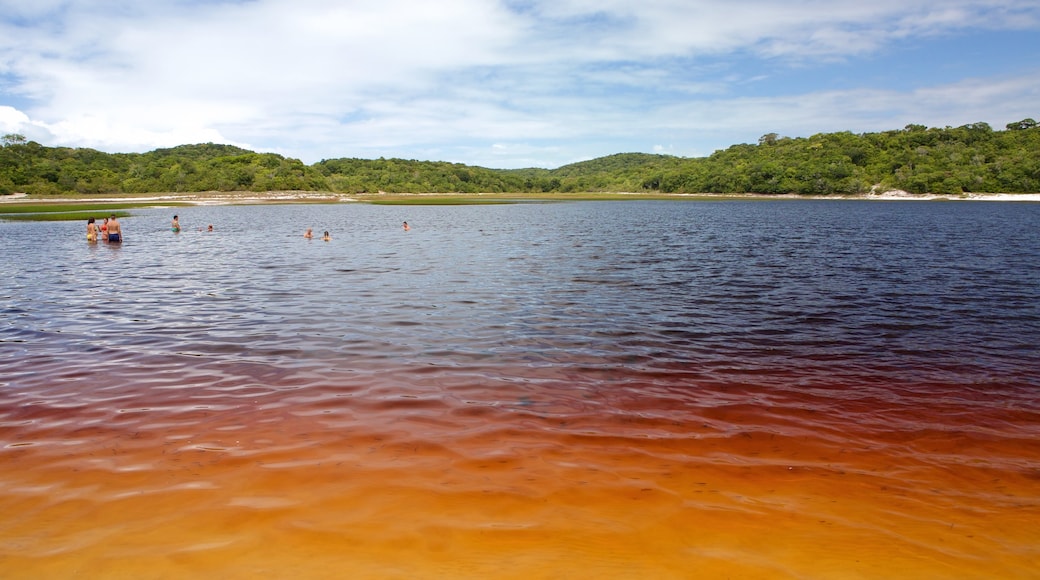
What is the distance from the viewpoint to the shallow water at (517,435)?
16.7 feet

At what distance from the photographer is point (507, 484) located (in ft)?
20.7

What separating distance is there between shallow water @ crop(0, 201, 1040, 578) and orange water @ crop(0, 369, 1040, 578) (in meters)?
0.04

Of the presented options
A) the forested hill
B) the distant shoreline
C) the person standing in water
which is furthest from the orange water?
the forested hill

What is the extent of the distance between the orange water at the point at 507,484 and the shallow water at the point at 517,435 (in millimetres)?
35

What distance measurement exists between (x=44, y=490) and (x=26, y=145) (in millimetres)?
160703

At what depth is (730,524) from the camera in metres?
5.52

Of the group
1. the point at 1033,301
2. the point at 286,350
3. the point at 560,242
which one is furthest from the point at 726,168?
the point at 286,350

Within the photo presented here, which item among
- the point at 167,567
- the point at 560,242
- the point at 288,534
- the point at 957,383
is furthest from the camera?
the point at 560,242

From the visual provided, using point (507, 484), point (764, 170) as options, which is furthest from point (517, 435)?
point (764, 170)

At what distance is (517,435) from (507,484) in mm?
1380

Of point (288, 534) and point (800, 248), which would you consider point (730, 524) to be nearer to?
point (288, 534)

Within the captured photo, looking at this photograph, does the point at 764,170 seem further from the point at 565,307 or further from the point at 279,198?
the point at 565,307

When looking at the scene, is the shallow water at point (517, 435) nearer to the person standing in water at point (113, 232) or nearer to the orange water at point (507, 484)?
the orange water at point (507, 484)

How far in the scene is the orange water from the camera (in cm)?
493
